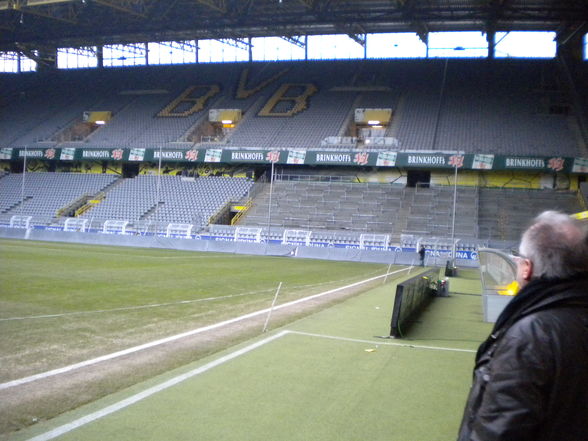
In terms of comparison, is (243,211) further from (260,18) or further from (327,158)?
(260,18)

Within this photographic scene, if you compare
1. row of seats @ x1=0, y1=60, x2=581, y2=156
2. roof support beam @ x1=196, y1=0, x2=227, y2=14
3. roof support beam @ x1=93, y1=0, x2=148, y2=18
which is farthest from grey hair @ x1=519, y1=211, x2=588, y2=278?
roof support beam @ x1=93, y1=0, x2=148, y2=18

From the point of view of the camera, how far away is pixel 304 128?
48594 millimetres

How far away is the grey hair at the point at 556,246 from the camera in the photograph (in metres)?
2.22

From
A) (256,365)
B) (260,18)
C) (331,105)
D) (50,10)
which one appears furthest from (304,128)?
(256,365)

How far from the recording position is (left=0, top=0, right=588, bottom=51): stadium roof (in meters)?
40.1

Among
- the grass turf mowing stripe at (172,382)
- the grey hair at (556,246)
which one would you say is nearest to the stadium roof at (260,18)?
the grass turf mowing stripe at (172,382)

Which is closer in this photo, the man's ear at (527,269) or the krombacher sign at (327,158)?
the man's ear at (527,269)

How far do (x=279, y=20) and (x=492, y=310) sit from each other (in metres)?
38.4

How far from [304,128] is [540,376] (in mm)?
47278

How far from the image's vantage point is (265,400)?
19.1 feet

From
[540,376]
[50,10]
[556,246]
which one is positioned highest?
[50,10]

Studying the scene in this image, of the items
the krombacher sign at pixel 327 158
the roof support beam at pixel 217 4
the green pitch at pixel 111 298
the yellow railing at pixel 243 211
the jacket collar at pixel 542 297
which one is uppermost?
the roof support beam at pixel 217 4

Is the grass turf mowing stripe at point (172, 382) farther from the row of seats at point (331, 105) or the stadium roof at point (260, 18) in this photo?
the row of seats at point (331, 105)

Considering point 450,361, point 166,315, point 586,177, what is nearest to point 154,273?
point 166,315
